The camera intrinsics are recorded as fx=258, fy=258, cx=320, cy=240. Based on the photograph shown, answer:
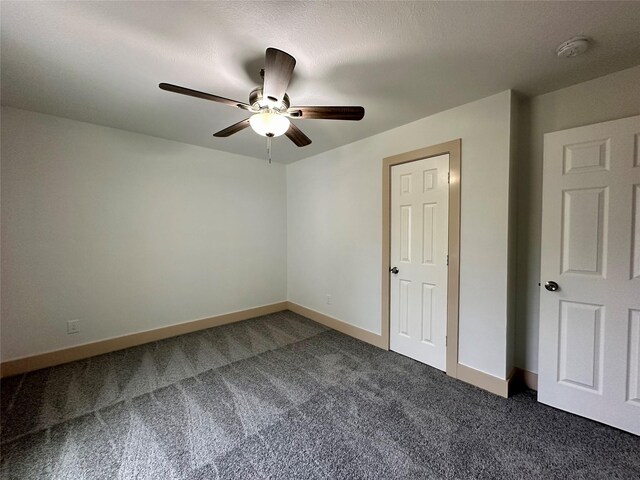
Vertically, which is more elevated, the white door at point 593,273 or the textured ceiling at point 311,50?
the textured ceiling at point 311,50

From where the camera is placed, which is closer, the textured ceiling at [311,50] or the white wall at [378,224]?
the textured ceiling at [311,50]

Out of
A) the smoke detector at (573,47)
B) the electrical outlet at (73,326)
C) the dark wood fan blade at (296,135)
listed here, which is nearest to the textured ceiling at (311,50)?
the smoke detector at (573,47)

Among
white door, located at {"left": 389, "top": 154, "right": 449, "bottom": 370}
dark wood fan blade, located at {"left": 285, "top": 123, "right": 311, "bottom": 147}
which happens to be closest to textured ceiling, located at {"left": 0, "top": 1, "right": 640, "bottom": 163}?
dark wood fan blade, located at {"left": 285, "top": 123, "right": 311, "bottom": 147}

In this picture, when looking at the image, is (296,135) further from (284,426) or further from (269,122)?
(284,426)

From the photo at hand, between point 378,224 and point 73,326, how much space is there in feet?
11.3

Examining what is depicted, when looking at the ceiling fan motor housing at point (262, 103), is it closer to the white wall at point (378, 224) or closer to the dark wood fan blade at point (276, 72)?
the dark wood fan blade at point (276, 72)

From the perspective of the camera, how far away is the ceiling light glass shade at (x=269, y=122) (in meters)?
1.71

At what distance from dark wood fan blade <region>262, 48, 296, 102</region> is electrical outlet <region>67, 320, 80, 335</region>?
10.0 ft

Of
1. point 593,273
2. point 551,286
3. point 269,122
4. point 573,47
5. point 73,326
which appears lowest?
point 73,326

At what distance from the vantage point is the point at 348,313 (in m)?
3.38

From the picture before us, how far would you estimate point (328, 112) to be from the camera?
67.4 inches

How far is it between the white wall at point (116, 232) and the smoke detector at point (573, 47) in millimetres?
3460

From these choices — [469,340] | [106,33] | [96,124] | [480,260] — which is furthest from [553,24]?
[96,124]

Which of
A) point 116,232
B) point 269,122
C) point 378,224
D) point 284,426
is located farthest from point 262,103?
point 116,232
